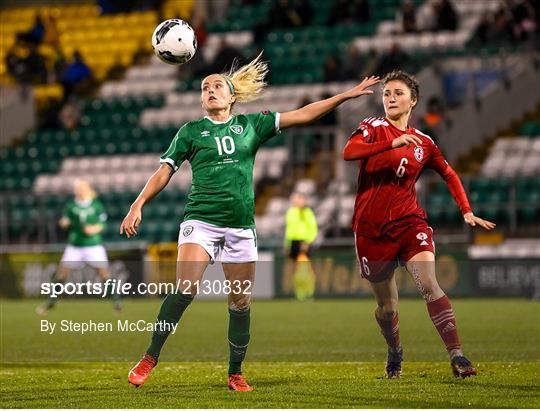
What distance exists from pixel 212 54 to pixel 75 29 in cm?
571

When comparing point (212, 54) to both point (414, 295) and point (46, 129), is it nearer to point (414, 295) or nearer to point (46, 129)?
point (46, 129)

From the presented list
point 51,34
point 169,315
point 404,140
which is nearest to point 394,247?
point 404,140

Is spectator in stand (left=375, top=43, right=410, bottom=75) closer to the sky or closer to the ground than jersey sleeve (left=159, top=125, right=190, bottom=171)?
closer to the sky

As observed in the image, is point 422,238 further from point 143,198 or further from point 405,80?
point 143,198

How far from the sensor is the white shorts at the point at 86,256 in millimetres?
21266

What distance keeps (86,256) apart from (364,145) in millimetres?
12354

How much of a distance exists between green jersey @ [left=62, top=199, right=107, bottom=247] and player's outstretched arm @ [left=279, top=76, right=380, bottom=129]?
12086 millimetres

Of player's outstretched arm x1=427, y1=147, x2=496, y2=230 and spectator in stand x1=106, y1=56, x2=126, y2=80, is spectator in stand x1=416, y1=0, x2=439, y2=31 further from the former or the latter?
player's outstretched arm x1=427, y1=147, x2=496, y2=230

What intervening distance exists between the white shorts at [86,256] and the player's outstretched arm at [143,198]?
Result: 12.0 meters

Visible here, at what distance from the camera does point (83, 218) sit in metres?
21.2

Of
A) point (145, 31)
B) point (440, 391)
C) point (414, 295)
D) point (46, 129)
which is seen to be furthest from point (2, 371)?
point (145, 31)

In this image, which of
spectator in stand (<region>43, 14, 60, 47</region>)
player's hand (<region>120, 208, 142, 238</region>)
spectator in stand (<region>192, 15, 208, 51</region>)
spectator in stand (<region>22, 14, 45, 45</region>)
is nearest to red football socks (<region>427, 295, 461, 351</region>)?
player's hand (<region>120, 208, 142, 238</region>)

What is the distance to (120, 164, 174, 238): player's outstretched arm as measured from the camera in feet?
29.9

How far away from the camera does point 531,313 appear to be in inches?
764
